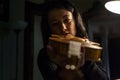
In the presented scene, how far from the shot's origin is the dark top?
27.1 inches

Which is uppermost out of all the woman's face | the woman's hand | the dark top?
the woman's face

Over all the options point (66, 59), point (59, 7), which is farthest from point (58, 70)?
point (59, 7)

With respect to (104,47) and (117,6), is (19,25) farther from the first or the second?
(117,6)

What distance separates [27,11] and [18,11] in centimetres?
4

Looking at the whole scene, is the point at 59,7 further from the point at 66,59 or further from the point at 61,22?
the point at 66,59

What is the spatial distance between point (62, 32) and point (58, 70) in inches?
4.4

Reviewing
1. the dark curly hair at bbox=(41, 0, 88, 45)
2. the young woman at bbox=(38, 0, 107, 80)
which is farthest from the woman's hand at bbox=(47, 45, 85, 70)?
the dark curly hair at bbox=(41, 0, 88, 45)

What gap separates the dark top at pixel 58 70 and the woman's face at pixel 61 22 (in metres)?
0.09

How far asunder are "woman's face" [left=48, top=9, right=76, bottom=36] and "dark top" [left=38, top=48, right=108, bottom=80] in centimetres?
9

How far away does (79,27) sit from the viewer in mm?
764

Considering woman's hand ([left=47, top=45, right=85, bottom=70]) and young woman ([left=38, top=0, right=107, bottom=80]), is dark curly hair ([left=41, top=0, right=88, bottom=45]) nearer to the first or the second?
young woman ([left=38, top=0, right=107, bottom=80])

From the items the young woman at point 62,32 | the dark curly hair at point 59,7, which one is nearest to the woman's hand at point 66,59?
the young woman at point 62,32

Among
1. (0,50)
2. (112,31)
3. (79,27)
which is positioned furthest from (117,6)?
(0,50)

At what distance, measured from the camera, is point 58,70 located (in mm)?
712
